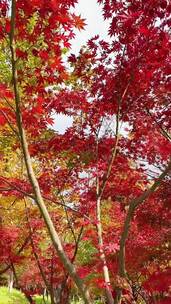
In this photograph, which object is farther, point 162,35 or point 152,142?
point 152,142

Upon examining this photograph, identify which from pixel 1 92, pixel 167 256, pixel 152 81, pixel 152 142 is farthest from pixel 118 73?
pixel 167 256

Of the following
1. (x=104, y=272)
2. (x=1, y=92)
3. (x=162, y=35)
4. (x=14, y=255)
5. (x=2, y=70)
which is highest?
(x=2, y=70)

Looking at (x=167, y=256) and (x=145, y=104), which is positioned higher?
(x=145, y=104)

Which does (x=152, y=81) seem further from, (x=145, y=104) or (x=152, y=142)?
(x=152, y=142)

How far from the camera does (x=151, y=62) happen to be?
16.5 ft

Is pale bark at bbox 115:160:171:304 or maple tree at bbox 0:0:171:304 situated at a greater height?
maple tree at bbox 0:0:171:304

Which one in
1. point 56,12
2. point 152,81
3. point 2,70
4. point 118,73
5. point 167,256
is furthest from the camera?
point 2,70

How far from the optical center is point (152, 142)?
23.5 feet

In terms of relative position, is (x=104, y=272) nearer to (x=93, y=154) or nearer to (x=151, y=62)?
(x=93, y=154)

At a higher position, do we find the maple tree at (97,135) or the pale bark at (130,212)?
the maple tree at (97,135)

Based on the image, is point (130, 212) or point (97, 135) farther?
point (97, 135)

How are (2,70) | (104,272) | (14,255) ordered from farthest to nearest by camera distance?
(2,70)
(14,255)
(104,272)

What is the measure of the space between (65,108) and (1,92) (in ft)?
5.25

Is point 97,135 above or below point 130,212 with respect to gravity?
above
